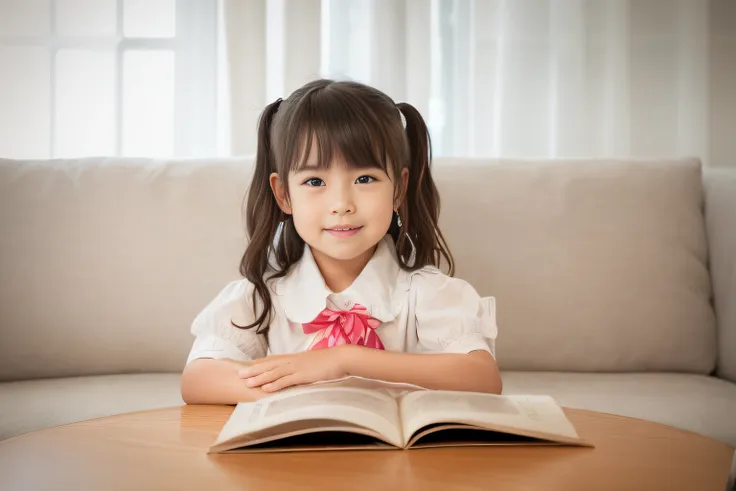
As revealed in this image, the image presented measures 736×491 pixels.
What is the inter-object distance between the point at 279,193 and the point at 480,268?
0.58m

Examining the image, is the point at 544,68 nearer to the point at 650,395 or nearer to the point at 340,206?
Answer: the point at 650,395

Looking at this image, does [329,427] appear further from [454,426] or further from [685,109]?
[685,109]

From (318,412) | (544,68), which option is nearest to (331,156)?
(318,412)

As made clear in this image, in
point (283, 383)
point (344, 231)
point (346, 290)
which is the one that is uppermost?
point (344, 231)

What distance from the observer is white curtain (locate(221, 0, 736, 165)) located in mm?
2451

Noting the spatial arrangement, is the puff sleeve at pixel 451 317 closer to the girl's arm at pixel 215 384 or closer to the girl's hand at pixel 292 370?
the girl's hand at pixel 292 370

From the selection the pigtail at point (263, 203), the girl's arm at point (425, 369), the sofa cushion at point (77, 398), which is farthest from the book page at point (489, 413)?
the sofa cushion at point (77, 398)

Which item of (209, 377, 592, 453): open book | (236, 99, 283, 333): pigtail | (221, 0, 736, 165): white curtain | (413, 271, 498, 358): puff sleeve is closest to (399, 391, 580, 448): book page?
(209, 377, 592, 453): open book

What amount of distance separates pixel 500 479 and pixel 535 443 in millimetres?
127

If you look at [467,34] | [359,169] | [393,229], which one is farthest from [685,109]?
[359,169]

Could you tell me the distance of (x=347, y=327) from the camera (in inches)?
51.9

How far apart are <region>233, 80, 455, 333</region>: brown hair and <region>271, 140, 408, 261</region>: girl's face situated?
2 cm

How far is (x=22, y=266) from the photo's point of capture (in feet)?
5.74

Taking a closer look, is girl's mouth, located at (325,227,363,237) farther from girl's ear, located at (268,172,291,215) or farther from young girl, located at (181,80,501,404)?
girl's ear, located at (268,172,291,215)
